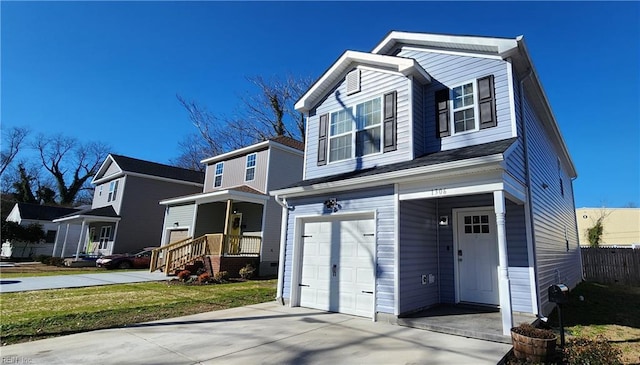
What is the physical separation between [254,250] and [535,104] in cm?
1243

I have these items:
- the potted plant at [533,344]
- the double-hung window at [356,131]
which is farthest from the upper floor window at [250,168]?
the potted plant at [533,344]

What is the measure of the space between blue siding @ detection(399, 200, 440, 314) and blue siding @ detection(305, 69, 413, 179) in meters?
1.33

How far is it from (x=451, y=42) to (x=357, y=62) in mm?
2437

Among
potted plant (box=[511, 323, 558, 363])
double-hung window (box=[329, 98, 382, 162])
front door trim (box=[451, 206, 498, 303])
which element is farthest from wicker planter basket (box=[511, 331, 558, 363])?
double-hung window (box=[329, 98, 382, 162])

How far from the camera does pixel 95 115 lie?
19.9m

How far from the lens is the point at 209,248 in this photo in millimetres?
15070

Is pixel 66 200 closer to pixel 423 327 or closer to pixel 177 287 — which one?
pixel 177 287

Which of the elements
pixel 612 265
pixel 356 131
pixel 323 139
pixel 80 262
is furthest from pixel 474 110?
pixel 80 262

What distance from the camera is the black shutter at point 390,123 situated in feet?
25.6

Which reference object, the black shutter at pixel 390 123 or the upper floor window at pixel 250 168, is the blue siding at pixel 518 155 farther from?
the upper floor window at pixel 250 168

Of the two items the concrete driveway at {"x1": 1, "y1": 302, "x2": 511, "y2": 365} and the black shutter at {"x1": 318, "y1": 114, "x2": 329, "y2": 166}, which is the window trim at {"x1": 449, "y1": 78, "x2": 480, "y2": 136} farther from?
the concrete driveway at {"x1": 1, "y1": 302, "x2": 511, "y2": 365}

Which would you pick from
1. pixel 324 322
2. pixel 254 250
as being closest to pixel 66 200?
pixel 254 250

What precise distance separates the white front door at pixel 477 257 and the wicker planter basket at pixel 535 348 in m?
2.94

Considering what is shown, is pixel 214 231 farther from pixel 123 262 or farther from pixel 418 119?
pixel 418 119
